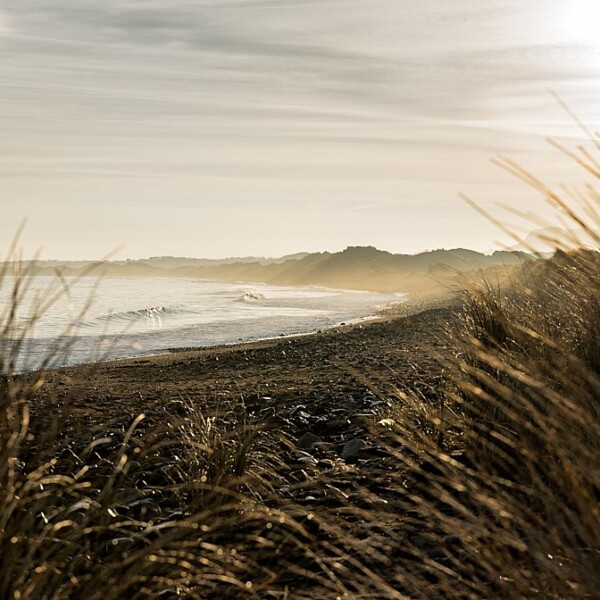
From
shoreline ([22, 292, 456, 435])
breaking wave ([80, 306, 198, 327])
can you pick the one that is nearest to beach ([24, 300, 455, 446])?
shoreline ([22, 292, 456, 435])

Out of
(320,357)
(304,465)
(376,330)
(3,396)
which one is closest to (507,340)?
(304,465)

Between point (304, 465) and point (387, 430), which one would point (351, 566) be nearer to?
A: point (304, 465)

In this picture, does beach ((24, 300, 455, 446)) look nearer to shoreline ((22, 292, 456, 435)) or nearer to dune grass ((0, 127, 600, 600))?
shoreline ((22, 292, 456, 435))

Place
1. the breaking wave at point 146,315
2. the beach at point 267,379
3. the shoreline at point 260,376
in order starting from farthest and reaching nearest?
the breaking wave at point 146,315, the shoreline at point 260,376, the beach at point 267,379

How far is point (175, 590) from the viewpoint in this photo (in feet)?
8.70

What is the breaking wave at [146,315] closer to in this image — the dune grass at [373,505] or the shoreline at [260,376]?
the shoreline at [260,376]

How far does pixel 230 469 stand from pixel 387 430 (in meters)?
1.94

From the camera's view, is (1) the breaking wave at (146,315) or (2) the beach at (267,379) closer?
(2) the beach at (267,379)

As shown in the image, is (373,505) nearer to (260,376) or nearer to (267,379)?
(267,379)

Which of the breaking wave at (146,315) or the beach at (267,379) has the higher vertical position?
the breaking wave at (146,315)

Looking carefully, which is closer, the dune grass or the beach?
the dune grass

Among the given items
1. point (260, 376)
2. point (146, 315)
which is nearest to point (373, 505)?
point (260, 376)

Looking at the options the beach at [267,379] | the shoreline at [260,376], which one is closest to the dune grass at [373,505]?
the beach at [267,379]

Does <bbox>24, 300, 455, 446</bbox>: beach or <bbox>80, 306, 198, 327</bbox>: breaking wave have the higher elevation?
<bbox>80, 306, 198, 327</bbox>: breaking wave
